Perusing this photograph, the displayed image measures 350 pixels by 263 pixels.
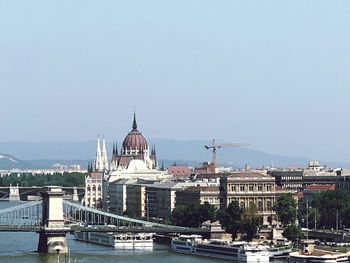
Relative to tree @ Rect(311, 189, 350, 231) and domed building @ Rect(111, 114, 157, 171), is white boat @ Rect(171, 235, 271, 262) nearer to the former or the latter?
tree @ Rect(311, 189, 350, 231)

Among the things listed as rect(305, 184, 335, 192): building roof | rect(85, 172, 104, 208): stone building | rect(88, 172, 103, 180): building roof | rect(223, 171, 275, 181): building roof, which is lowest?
rect(305, 184, 335, 192): building roof

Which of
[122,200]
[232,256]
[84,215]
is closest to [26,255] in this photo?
[232,256]

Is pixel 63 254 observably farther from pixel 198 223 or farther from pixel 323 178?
pixel 323 178

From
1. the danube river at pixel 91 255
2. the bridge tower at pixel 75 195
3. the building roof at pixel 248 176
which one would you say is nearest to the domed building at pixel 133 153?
the bridge tower at pixel 75 195

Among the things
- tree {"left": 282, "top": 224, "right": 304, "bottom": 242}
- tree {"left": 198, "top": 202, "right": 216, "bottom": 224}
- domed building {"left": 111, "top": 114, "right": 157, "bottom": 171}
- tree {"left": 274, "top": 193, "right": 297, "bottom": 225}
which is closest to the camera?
tree {"left": 282, "top": 224, "right": 304, "bottom": 242}

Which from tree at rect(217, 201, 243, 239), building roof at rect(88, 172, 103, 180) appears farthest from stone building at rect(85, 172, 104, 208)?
tree at rect(217, 201, 243, 239)

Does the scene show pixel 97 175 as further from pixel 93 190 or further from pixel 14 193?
pixel 14 193
